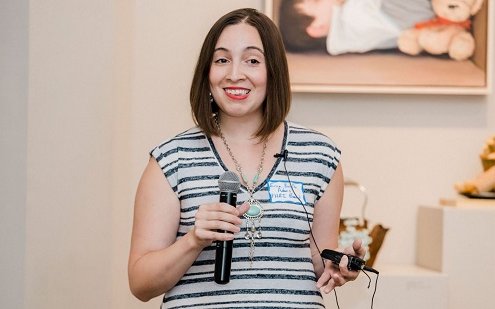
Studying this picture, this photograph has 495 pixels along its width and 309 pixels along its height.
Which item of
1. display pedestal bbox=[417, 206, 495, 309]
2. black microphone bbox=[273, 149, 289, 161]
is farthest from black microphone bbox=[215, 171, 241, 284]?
display pedestal bbox=[417, 206, 495, 309]

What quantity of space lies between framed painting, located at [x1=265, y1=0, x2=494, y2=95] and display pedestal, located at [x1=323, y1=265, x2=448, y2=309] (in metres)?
0.91

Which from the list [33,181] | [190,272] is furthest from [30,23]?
[190,272]

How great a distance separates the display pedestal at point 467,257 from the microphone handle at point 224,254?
81.1 inches

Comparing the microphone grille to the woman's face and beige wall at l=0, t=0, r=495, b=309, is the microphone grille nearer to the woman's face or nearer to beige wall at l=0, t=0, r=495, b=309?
the woman's face

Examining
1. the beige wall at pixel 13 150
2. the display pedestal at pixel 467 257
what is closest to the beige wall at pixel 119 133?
the beige wall at pixel 13 150

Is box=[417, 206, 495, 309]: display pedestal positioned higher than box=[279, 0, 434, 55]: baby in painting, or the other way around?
box=[279, 0, 434, 55]: baby in painting

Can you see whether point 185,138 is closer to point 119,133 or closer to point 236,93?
point 236,93

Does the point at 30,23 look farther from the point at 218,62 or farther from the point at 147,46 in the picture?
the point at 218,62

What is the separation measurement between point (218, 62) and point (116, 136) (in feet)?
5.16

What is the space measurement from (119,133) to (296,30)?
98 centimetres

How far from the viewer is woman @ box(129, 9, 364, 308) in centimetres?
209

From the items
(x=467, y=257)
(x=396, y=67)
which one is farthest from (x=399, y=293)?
(x=396, y=67)

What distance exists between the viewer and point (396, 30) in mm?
4043

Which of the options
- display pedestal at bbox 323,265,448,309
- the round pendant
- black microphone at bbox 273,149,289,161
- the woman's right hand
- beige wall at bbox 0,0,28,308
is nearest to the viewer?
the woman's right hand
